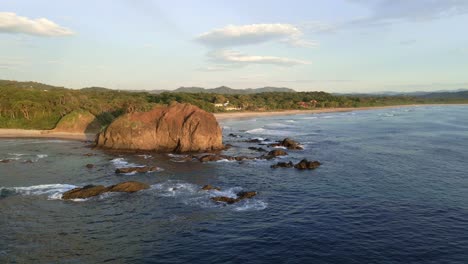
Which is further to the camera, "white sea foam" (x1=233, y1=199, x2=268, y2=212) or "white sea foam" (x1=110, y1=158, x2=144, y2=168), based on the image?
"white sea foam" (x1=110, y1=158, x2=144, y2=168)

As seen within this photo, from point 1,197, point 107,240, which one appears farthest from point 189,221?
point 1,197

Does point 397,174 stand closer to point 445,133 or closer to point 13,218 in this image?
point 13,218

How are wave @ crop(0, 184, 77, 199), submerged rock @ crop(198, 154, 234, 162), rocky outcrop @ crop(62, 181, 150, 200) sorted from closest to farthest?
rocky outcrop @ crop(62, 181, 150, 200)
wave @ crop(0, 184, 77, 199)
submerged rock @ crop(198, 154, 234, 162)

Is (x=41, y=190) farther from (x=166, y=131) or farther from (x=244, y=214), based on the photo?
(x=166, y=131)

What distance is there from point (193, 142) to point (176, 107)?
6.89m

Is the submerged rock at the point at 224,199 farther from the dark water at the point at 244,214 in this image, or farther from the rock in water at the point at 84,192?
the rock in water at the point at 84,192

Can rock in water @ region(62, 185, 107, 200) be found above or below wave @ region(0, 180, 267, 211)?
above

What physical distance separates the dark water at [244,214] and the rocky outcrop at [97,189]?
1.17 metres

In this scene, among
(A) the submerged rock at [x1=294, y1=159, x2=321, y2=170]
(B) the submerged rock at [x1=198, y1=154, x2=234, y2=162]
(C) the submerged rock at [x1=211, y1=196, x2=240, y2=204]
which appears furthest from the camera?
(B) the submerged rock at [x1=198, y1=154, x2=234, y2=162]

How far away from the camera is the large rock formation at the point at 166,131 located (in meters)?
56.5

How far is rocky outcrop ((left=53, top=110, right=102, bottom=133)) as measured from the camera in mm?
73500

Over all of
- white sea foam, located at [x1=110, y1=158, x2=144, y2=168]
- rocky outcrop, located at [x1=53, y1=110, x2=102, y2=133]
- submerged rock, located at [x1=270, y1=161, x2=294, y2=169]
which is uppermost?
rocky outcrop, located at [x1=53, y1=110, x2=102, y2=133]

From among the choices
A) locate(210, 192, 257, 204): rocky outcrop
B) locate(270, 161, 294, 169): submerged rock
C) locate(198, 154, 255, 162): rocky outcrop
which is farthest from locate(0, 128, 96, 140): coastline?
locate(210, 192, 257, 204): rocky outcrop

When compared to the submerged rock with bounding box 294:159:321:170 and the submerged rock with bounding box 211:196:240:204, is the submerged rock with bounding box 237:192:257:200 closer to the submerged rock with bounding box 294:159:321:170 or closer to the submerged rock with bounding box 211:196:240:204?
the submerged rock with bounding box 211:196:240:204
